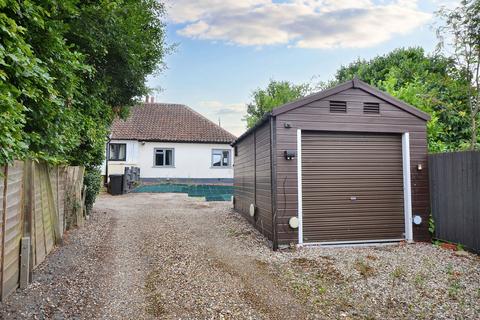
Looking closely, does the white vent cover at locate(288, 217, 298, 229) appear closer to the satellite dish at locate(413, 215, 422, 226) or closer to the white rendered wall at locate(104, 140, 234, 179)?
the satellite dish at locate(413, 215, 422, 226)

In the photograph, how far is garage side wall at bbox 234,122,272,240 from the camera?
708 cm

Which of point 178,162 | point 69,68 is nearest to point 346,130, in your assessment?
point 69,68

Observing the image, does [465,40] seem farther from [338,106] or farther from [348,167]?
[348,167]

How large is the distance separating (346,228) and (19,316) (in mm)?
5985

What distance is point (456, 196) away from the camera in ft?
20.9

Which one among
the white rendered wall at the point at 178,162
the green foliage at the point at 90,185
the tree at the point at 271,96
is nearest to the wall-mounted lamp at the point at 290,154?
the green foliage at the point at 90,185

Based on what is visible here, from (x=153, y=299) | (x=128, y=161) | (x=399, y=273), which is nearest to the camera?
(x=153, y=299)

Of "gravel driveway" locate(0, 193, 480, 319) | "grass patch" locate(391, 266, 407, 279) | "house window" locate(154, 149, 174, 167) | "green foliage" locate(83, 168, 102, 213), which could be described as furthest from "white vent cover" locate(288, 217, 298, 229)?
"house window" locate(154, 149, 174, 167)

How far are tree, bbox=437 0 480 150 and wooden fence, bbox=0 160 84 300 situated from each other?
975 cm

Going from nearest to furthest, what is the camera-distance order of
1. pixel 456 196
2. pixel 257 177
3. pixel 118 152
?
pixel 456 196
pixel 257 177
pixel 118 152

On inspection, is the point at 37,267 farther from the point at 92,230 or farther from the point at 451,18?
the point at 451,18

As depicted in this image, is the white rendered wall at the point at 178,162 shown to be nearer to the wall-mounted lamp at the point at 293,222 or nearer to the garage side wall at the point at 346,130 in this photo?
the garage side wall at the point at 346,130

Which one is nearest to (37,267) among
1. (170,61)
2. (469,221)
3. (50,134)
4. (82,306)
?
(82,306)

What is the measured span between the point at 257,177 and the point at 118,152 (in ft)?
48.2
